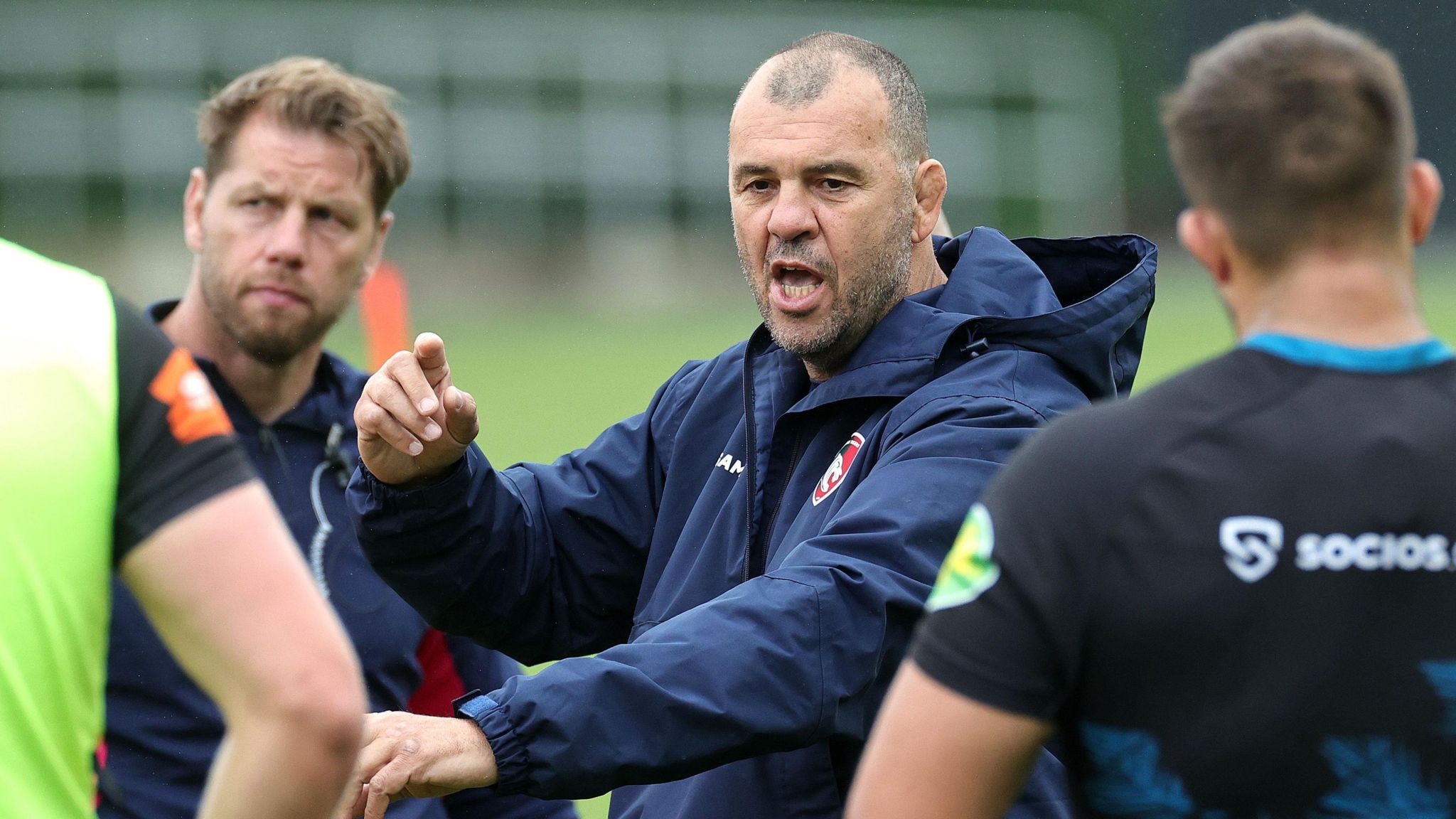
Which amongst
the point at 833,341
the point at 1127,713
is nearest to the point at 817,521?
the point at 833,341

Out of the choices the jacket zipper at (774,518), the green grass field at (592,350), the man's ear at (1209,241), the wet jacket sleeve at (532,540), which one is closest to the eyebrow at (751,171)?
the wet jacket sleeve at (532,540)

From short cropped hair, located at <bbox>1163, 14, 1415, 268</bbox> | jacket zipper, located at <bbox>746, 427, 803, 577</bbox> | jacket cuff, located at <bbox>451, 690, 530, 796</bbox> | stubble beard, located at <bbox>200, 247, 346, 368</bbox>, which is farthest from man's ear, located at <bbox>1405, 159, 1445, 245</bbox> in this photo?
stubble beard, located at <bbox>200, 247, 346, 368</bbox>

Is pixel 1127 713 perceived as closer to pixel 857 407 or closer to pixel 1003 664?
pixel 1003 664

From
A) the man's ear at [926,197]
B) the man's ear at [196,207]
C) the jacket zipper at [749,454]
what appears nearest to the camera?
the jacket zipper at [749,454]

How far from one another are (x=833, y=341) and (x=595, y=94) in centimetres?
2157

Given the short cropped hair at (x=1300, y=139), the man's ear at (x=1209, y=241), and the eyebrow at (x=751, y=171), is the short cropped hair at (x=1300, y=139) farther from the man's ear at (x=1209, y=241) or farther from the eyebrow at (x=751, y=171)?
the eyebrow at (x=751, y=171)

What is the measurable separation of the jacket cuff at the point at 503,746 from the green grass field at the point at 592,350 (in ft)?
33.2

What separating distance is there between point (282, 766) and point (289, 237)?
8.79 feet

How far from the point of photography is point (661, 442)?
355 centimetres

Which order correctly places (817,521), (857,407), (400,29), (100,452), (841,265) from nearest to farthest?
1. (100,452)
2. (817,521)
3. (857,407)
4. (841,265)
5. (400,29)

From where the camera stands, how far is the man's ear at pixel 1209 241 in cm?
172

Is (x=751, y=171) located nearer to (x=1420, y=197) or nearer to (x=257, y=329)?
(x=257, y=329)

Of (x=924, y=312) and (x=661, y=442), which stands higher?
(x=924, y=312)

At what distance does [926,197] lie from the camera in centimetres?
369
